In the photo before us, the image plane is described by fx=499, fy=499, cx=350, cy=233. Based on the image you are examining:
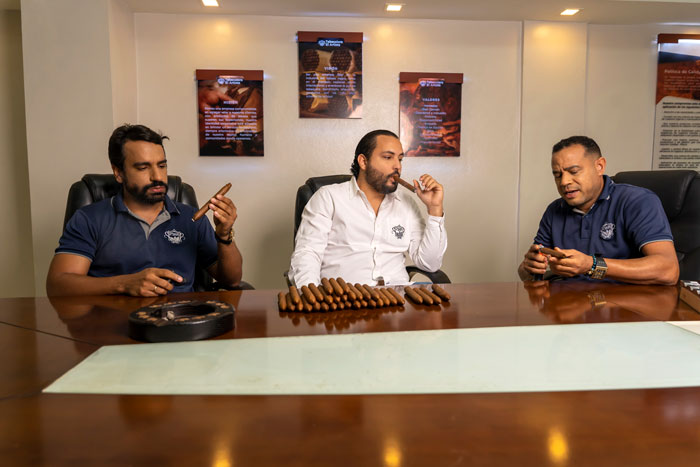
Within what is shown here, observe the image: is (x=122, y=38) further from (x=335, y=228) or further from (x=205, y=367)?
(x=205, y=367)

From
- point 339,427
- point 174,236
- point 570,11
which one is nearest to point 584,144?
point 570,11

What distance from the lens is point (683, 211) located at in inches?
94.1

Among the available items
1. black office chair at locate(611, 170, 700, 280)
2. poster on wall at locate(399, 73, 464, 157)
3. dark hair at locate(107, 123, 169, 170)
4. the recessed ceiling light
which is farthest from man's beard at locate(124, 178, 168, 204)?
the recessed ceiling light

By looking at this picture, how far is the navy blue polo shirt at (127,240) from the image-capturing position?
2.08 meters

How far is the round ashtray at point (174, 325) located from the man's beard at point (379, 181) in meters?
1.51

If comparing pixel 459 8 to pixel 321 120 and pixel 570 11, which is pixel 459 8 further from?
pixel 321 120

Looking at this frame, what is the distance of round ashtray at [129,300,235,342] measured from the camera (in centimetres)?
117

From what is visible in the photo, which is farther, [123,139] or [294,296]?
[123,139]

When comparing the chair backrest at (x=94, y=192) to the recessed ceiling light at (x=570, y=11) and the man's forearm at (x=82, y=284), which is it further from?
the recessed ceiling light at (x=570, y=11)

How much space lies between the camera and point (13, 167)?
3.61 metres

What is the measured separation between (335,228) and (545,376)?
175 centimetres

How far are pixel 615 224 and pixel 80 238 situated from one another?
233cm

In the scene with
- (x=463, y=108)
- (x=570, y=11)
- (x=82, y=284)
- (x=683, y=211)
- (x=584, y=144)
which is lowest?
(x=82, y=284)

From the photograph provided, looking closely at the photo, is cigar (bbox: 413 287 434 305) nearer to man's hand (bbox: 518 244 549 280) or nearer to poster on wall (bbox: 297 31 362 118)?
man's hand (bbox: 518 244 549 280)
